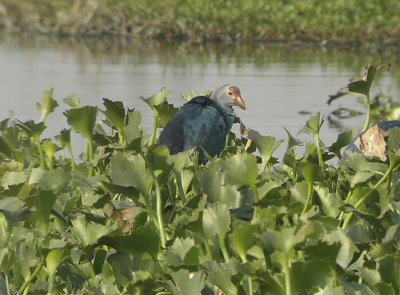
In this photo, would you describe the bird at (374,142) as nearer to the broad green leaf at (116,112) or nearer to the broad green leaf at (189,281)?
the broad green leaf at (116,112)

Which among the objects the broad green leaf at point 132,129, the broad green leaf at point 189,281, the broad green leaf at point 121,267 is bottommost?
the broad green leaf at point 121,267

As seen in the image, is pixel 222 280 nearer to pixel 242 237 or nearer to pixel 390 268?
pixel 242 237

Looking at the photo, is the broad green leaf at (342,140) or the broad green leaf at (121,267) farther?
the broad green leaf at (342,140)

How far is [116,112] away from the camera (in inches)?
135

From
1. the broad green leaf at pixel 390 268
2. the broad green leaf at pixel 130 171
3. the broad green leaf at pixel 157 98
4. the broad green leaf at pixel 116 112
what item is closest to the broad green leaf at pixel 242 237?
the broad green leaf at pixel 390 268

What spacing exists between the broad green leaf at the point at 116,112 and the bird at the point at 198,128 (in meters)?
0.60

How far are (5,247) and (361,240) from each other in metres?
0.82

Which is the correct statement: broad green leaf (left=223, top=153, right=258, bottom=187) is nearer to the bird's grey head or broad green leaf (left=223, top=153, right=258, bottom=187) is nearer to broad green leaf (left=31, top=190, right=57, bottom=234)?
broad green leaf (left=31, top=190, right=57, bottom=234)

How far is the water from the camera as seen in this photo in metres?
8.01

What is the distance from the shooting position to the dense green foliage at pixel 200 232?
204 cm

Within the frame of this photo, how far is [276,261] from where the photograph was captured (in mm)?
2262

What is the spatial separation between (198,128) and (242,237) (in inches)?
85.1

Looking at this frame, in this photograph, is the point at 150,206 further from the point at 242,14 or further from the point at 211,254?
the point at 242,14

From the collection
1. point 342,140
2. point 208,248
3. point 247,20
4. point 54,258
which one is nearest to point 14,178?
Result: point 54,258
